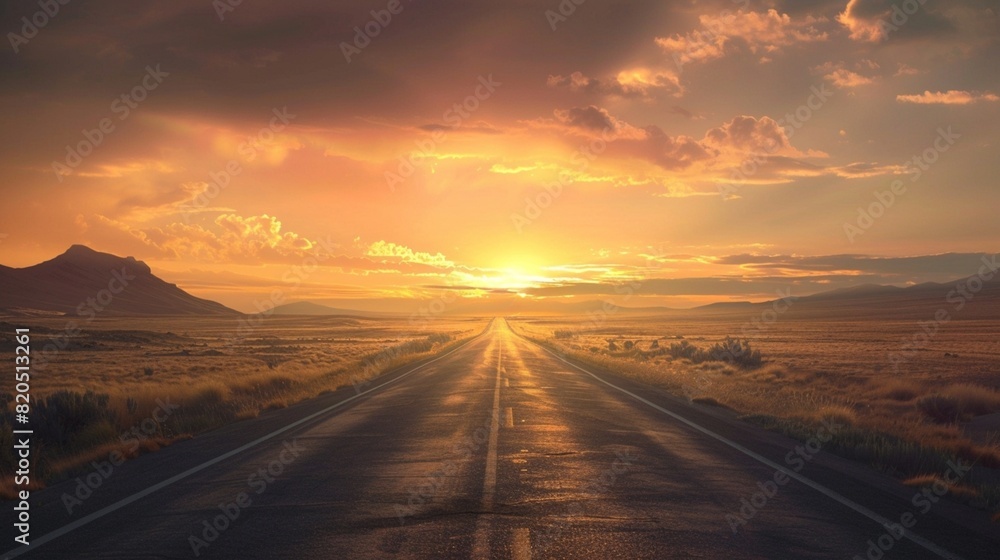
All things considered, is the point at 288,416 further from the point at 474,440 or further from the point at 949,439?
the point at 949,439

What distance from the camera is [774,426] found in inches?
568

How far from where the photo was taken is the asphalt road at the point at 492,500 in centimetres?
601

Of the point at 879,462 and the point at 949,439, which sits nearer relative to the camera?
the point at 879,462

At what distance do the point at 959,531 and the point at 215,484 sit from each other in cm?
911

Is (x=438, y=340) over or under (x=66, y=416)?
under

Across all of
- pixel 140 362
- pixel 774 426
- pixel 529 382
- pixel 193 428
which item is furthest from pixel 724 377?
pixel 140 362

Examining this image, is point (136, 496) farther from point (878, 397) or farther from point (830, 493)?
point (878, 397)

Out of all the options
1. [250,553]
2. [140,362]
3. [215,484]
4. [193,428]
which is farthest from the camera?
[140,362]

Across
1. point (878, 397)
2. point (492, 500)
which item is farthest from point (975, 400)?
point (492, 500)

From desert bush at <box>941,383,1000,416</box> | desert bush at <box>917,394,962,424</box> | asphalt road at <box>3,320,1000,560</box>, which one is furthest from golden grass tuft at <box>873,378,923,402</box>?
asphalt road at <box>3,320,1000,560</box>

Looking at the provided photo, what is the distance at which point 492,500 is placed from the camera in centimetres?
751

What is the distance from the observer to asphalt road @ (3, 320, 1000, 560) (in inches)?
237

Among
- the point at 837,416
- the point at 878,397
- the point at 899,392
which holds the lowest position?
the point at 878,397

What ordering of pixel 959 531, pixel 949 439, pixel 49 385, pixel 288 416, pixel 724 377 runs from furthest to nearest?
pixel 724 377 < pixel 49 385 < pixel 288 416 < pixel 949 439 < pixel 959 531
